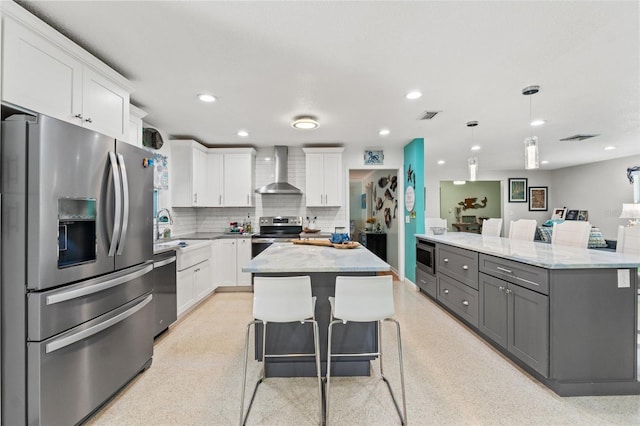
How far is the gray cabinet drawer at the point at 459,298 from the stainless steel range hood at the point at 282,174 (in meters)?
2.69

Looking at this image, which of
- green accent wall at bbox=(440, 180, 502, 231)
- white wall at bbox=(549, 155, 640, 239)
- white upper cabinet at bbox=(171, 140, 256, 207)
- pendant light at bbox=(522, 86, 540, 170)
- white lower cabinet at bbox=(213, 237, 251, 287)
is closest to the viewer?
pendant light at bbox=(522, 86, 540, 170)

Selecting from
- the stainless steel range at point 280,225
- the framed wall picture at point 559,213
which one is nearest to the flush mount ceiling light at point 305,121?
the stainless steel range at point 280,225

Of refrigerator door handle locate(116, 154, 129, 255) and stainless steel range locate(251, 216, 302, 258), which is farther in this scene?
stainless steel range locate(251, 216, 302, 258)

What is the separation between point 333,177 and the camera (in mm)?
5125

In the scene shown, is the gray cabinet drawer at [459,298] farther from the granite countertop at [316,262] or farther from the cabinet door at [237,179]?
the cabinet door at [237,179]

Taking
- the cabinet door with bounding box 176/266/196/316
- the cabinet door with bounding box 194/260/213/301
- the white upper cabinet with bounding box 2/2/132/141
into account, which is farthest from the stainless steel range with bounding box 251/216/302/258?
the white upper cabinet with bounding box 2/2/132/141

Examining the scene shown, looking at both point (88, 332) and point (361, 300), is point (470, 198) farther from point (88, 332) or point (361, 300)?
point (88, 332)

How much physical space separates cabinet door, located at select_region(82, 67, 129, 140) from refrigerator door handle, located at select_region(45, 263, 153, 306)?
1.14m

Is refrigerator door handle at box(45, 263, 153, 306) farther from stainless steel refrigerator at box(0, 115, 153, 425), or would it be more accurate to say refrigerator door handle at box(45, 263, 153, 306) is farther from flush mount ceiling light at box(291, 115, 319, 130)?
flush mount ceiling light at box(291, 115, 319, 130)

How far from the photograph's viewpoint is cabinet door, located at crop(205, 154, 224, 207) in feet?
16.4

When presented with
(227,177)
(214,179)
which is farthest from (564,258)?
(214,179)

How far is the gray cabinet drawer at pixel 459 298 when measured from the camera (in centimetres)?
302

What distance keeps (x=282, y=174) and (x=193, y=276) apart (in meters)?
2.25

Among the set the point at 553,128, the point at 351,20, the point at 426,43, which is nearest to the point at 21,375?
the point at 351,20
